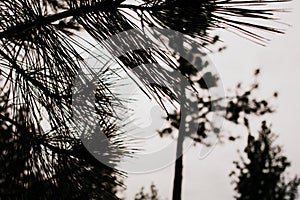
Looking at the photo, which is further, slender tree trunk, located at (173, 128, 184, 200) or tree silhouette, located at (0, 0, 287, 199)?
slender tree trunk, located at (173, 128, 184, 200)

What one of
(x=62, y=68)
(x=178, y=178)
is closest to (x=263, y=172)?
(x=178, y=178)

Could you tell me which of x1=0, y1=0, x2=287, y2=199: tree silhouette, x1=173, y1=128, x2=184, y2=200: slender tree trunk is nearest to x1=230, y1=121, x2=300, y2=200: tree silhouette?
x1=173, y1=128, x2=184, y2=200: slender tree trunk

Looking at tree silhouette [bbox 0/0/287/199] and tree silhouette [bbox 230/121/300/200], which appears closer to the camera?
tree silhouette [bbox 0/0/287/199]

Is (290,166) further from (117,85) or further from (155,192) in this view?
(117,85)

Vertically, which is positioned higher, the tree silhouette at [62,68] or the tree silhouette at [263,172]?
the tree silhouette at [263,172]

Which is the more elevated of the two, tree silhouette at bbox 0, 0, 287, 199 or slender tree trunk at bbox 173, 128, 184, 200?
slender tree trunk at bbox 173, 128, 184, 200

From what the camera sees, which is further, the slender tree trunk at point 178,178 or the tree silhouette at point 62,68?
the slender tree trunk at point 178,178

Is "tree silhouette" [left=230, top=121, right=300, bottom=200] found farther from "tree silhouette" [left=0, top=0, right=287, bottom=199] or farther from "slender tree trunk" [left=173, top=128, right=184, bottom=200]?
"tree silhouette" [left=0, top=0, right=287, bottom=199]

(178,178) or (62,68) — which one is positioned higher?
(178,178)

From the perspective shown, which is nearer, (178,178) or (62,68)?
(62,68)

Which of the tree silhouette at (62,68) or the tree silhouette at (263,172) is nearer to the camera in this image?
the tree silhouette at (62,68)

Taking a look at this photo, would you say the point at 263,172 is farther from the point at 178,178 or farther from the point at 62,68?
the point at 62,68

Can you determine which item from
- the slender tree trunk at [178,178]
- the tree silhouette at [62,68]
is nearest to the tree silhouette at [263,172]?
the slender tree trunk at [178,178]

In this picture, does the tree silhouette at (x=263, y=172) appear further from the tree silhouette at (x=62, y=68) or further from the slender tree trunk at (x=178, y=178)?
the tree silhouette at (x=62, y=68)
